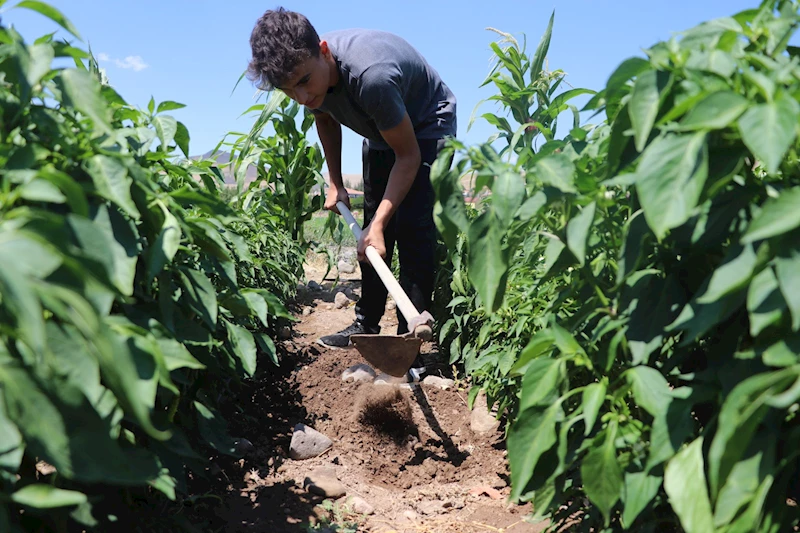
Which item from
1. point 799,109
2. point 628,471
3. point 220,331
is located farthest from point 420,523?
point 799,109

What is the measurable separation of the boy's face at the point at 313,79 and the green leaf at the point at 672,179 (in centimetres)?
211

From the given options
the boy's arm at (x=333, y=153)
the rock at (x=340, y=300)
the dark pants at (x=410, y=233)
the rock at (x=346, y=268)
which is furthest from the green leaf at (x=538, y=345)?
the rock at (x=346, y=268)

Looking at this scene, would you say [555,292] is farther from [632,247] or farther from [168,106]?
[168,106]

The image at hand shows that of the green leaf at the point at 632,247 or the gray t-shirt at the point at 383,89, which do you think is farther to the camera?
the gray t-shirt at the point at 383,89

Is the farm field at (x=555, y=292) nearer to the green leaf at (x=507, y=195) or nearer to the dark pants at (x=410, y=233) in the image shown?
the green leaf at (x=507, y=195)

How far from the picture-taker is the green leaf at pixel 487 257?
136 cm

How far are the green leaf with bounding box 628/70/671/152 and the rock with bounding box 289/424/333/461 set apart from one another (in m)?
2.08

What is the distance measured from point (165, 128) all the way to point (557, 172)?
3.30 feet

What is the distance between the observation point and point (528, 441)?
1333 mm

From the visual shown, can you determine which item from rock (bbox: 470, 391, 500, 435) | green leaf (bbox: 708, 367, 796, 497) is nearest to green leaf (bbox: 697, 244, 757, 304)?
green leaf (bbox: 708, 367, 796, 497)

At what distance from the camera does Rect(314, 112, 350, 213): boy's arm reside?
3992 mm

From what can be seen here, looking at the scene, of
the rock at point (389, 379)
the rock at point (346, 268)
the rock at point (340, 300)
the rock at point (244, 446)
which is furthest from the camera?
the rock at point (346, 268)

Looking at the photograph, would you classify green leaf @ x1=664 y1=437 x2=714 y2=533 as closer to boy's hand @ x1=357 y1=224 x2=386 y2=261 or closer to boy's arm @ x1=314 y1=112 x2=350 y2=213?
boy's hand @ x1=357 y1=224 x2=386 y2=261

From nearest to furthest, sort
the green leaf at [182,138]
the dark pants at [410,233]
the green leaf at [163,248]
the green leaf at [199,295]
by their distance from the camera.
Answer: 1. the green leaf at [163,248]
2. the green leaf at [199,295]
3. the green leaf at [182,138]
4. the dark pants at [410,233]
